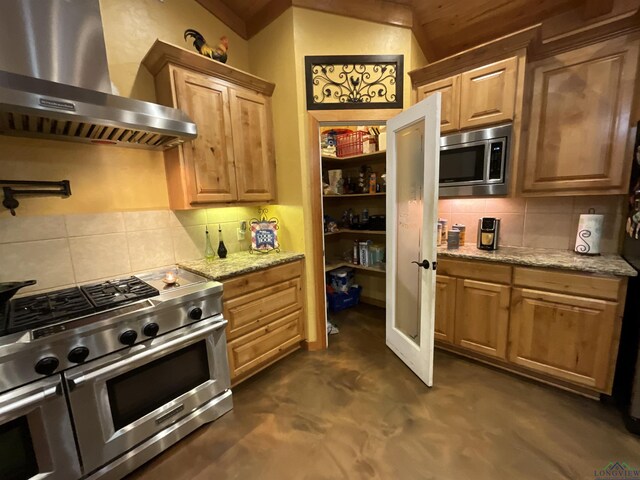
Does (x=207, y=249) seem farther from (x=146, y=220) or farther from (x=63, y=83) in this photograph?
(x=63, y=83)

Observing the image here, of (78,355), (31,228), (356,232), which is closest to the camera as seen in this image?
(78,355)

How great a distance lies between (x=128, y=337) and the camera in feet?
4.25

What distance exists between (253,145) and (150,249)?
1.12 metres

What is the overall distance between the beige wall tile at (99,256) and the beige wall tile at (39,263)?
41 millimetres

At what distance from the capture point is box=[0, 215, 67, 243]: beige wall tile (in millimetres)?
1459

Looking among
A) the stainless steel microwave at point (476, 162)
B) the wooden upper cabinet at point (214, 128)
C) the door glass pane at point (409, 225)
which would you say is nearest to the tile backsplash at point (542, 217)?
the stainless steel microwave at point (476, 162)

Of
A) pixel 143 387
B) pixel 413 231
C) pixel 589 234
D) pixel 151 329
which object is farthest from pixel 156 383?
pixel 589 234

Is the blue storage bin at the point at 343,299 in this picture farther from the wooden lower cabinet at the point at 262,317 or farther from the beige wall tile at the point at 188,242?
the beige wall tile at the point at 188,242

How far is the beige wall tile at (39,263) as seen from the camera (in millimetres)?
1466

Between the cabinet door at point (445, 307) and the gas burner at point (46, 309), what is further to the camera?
the cabinet door at point (445, 307)

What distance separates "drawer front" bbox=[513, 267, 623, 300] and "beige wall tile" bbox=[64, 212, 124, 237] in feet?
9.04

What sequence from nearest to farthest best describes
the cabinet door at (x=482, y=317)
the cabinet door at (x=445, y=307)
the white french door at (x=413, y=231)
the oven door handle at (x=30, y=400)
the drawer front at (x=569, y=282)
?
the oven door handle at (x=30, y=400) < the drawer front at (x=569, y=282) < the white french door at (x=413, y=231) < the cabinet door at (x=482, y=317) < the cabinet door at (x=445, y=307)

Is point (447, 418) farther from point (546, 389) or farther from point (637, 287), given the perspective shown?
point (637, 287)

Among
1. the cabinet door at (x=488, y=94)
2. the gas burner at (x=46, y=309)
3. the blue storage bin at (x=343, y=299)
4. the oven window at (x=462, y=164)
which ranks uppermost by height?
the cabinet door at (x=488, y=94)
